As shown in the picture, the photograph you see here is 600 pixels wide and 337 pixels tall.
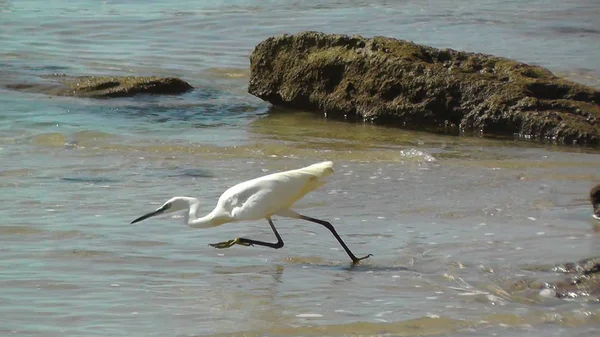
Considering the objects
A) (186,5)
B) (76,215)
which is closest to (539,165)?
(76,215)

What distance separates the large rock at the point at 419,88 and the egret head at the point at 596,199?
10.5 ft

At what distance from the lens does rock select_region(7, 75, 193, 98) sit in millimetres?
12766

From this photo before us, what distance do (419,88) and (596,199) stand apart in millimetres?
4340

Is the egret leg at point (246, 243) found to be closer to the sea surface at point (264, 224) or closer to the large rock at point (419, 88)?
the sea surface at point (264, 224)

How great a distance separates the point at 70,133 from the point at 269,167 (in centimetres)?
253

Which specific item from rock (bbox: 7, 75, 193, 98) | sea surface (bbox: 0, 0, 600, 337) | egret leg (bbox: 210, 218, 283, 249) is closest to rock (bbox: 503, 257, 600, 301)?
sea surface (bbox: 0, 0, 600, 337)

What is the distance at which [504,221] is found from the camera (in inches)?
268

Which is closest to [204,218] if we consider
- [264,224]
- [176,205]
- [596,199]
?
[176,205]

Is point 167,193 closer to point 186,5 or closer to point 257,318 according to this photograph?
point 257,318

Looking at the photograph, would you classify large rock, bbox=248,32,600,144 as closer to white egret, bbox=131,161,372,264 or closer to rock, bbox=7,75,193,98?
rock, bbox=7,75,193,98

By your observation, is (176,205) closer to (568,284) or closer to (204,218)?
(204,218)

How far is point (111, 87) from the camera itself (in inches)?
508

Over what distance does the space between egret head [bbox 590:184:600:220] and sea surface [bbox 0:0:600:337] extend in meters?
0.08

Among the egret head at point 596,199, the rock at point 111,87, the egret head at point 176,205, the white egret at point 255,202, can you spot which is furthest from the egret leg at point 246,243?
the rock at point 111,87
